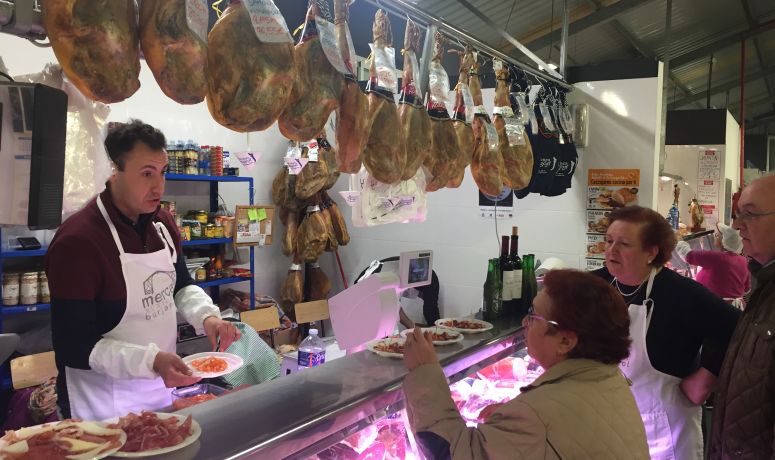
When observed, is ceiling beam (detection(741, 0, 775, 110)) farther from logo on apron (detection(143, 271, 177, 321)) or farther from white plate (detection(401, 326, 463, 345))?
logo on apron (detection(143, 271, 177, 321))

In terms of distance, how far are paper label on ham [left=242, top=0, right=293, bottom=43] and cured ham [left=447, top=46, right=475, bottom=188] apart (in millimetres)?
1135

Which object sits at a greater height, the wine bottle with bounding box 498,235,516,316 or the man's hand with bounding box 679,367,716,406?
the wine bottle with bounding box 498,235,516,316

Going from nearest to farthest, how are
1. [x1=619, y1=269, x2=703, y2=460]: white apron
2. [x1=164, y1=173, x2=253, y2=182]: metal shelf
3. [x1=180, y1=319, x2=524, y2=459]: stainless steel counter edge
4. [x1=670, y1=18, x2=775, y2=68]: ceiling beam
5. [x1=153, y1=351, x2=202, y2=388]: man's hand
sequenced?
[x1=180, y1=319, x2=524, y2=459]: stainless steel counter edge, [x1=153, y1=351, x2=202, y2=388]: man's hand, [x1=619, y1=269, x2=703, y2=460]: white apron, [x1=164, y1=173, x2=253, y2=182]: metal shelf, [x1=670, y1=18, x2=775, y2=68]: ceiling beam

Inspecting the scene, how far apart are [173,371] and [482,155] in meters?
1.65

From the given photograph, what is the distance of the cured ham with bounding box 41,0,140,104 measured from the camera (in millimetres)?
1108

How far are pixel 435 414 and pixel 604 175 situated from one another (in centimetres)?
369

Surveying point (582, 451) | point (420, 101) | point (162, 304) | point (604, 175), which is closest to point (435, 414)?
point (582, 451)

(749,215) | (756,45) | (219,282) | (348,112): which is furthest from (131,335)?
(756,45)

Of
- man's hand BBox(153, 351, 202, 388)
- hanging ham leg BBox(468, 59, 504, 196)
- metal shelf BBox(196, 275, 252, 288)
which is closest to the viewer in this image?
man's hand BBox(153, 351, 202, 388)

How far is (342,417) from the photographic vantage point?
1585mm

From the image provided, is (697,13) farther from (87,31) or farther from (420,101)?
(87,31)

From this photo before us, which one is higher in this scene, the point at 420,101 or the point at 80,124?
the point at 420,101

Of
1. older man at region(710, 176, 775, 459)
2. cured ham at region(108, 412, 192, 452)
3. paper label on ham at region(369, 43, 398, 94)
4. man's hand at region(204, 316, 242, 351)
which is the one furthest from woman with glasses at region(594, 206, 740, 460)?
cured ham at region(108, 412, 192, 452)

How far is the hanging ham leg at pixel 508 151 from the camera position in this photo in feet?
9.36
